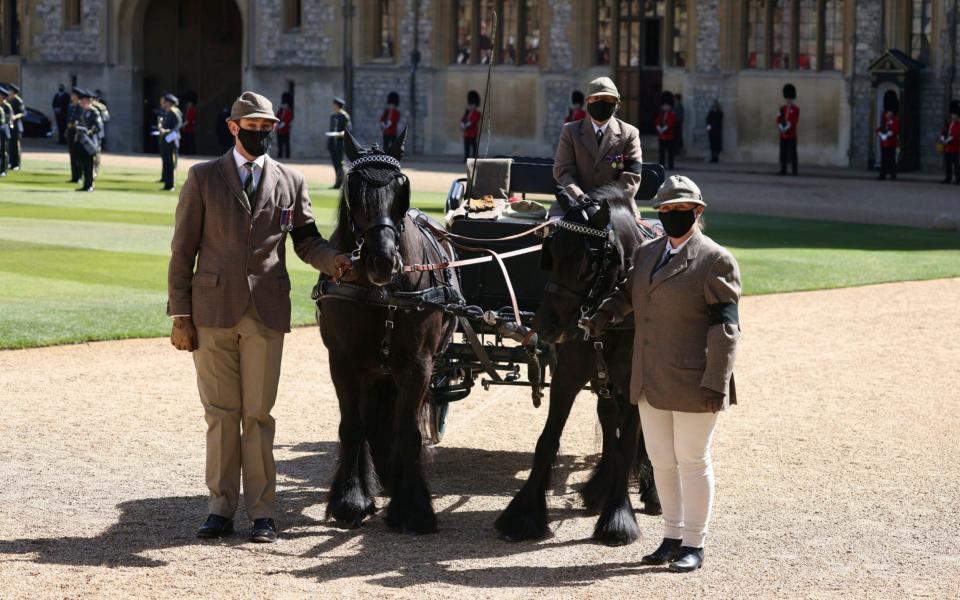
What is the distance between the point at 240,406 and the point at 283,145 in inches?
1281

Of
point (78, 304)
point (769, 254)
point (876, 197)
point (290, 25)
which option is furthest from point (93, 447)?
point (290, 25)

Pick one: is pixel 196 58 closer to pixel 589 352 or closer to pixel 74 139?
pixel 74 139

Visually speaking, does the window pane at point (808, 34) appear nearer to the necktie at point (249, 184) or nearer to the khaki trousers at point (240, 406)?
the necktie at point (249, 184)

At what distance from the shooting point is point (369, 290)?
263 inches

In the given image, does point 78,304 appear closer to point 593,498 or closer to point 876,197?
point 593,498

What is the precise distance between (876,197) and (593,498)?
20264mm

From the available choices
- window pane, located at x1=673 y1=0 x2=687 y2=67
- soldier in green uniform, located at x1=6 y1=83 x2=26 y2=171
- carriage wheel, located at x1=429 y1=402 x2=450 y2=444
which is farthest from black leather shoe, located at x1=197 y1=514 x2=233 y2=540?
window pane, located at x1=673 y1=0 x2=687 y2=67

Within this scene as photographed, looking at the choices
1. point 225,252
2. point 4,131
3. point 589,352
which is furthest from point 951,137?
point 225,252

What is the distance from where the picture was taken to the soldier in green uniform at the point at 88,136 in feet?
83.1

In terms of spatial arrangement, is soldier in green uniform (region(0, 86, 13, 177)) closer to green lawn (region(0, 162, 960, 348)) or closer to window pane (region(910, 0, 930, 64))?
green lawn (region(0, 162, 960, 348))

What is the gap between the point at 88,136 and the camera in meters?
25.9

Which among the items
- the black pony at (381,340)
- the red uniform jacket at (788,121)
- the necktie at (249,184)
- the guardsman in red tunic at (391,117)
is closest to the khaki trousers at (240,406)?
the black pony at (381,340)

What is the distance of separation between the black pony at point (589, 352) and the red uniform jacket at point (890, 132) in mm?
23951

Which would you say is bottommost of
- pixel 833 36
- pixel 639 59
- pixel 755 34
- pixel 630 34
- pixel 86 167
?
pixel 86 167
